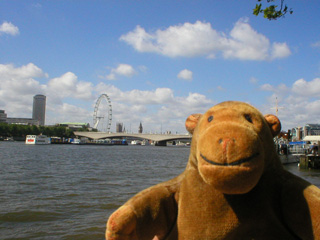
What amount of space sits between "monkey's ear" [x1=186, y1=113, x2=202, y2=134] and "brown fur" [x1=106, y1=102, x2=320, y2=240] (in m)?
0.18

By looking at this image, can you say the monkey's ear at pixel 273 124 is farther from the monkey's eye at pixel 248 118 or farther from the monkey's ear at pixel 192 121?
the monkey's ear at pixel 192 121

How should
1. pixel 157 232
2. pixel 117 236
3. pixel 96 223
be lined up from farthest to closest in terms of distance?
1. pixel 96 223
2. pixel 157 232
3. pixel 117 236

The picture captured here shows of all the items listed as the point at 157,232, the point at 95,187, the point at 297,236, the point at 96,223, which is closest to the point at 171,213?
the point at 157,232

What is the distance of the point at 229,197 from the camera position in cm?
183

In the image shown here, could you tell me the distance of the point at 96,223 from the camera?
5.81 m

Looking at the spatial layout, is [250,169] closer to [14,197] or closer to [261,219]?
[261,219]

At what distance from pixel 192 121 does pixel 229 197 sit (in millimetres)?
618

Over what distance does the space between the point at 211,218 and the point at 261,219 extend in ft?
1.01

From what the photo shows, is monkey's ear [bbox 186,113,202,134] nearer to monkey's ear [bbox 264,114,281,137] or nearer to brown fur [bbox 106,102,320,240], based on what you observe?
brown fur [bbox 106,102,320,240]

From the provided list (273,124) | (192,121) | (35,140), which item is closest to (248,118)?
(273,124)

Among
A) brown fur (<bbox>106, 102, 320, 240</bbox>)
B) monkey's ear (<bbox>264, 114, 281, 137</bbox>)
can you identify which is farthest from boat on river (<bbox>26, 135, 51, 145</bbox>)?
monkey's ear (<bbox>264, 114, 281, 137</bbox>)

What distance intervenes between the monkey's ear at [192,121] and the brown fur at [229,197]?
0.59 feet

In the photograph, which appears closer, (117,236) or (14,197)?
(117,236)

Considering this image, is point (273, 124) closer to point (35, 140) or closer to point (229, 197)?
point (229, 197)
